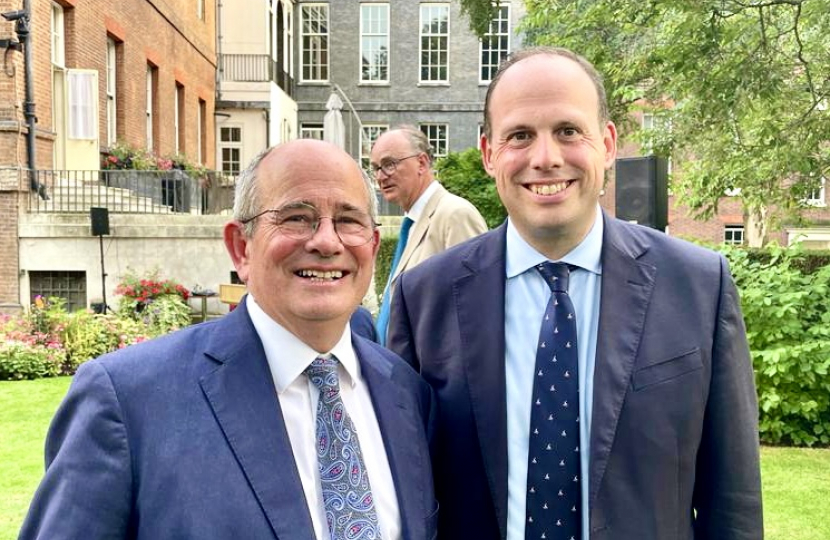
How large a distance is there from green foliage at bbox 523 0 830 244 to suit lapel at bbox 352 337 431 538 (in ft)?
24.6

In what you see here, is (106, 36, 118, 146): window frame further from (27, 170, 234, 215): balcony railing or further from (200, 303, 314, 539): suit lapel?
(200, 303, 314, 539): suit lapel

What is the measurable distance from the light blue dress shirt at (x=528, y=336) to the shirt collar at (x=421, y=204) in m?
2.50

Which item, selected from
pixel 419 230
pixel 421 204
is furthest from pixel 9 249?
pixel 419 230

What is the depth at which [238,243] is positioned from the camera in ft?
6.33

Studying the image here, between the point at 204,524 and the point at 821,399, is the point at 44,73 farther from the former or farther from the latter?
the point at 204,524

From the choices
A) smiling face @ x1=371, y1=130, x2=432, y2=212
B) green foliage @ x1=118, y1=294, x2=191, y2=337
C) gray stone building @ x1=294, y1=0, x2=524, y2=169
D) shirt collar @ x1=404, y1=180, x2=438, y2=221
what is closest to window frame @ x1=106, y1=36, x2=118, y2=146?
green foliage @ x1=118, y1=294, x2=191, y2=337

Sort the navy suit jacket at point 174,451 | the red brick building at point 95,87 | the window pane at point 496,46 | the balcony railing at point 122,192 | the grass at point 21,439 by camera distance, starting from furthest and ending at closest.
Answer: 1. the window pane at point 496,46
2. the balcony railing at point 122,192
3. the red brick building at point 95,87
4. the grass at point 21,439
5. the navy suit jacket at point 174,451

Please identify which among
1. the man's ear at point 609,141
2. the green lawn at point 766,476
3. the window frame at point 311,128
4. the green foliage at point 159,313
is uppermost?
the window frame at point 311,128

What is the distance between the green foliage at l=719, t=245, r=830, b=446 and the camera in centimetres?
776

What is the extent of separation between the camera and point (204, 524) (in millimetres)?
1592

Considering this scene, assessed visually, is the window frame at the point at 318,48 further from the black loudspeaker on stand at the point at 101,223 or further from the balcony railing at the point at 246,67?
the black loudspeaker on stand at the point at 101,223

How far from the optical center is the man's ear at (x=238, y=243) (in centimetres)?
190

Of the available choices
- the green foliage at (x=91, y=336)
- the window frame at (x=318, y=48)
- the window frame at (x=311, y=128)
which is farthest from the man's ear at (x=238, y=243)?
the window frame at (x=318, y=48)

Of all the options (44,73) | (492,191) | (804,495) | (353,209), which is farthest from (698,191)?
(353,209)
